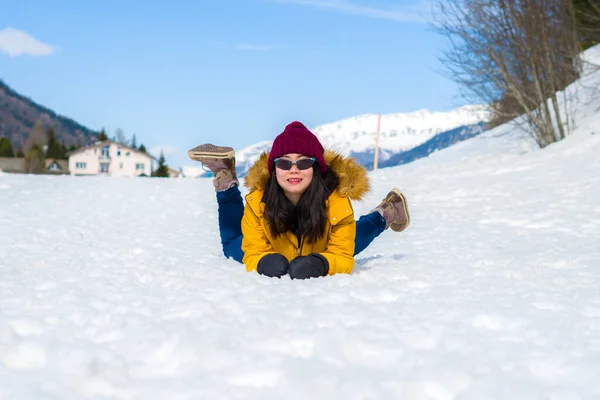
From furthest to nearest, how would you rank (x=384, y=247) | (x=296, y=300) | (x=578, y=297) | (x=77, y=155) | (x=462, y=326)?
(x=77, y=155) → (x=384, y=247) → (x=578, y=297) → (x=296, y=300) → (x=462, y=326)

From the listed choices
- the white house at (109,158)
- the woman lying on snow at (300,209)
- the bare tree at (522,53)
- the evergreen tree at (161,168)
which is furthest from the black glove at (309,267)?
the white house at (109,158)

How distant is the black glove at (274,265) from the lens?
374 cm

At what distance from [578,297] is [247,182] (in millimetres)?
2321

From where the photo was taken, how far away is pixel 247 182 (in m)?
4.00

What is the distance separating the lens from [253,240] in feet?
12.9

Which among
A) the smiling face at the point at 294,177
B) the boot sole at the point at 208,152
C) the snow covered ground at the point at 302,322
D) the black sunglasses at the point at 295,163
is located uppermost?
the boot sole at the point at 208,152

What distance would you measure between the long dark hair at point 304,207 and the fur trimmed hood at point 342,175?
0.20 ft

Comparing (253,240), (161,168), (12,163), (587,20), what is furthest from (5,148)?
(253,240)

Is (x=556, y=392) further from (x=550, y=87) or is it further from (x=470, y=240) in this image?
(x=550, y=87)

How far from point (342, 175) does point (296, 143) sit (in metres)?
0.43

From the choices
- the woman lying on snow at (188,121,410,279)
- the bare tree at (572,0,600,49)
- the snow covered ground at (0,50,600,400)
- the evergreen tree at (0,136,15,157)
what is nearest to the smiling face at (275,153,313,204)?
the woman lying on snow at (188,121,410,279)

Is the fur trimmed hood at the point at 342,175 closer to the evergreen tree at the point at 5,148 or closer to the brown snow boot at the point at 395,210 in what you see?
the brown snow boot at the point at 395,210

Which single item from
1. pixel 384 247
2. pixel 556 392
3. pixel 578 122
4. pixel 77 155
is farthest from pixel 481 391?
pixel 77 155

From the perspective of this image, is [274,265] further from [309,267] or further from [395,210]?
[395,210]
